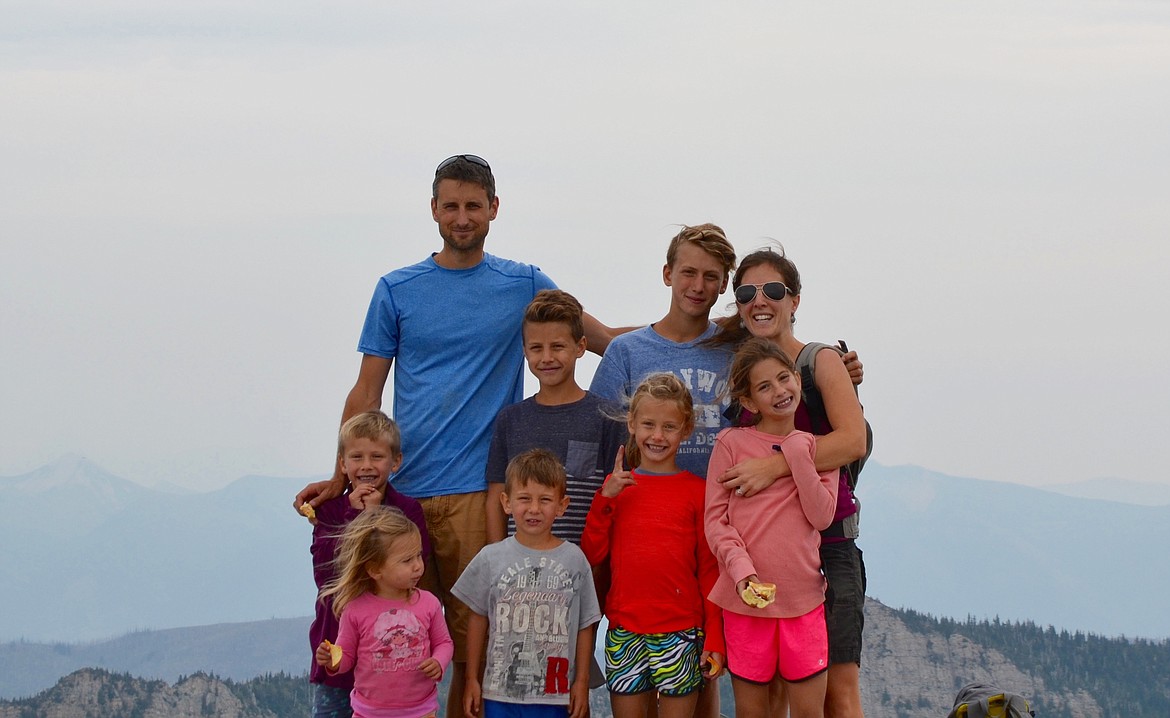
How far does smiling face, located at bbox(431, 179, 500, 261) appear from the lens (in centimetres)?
702

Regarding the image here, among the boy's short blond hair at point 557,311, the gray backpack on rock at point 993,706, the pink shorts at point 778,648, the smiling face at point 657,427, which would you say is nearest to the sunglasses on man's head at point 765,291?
the smiling face at point 657,427

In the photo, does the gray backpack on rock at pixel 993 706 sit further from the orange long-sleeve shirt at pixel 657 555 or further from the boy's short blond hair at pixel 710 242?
the boy's short blond hair at pixel 710 242

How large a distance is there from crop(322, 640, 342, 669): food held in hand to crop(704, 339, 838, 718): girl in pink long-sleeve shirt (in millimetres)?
2032

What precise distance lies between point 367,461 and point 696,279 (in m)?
2.25

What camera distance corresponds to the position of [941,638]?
261 feet

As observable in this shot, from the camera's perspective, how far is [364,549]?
19.5 ft

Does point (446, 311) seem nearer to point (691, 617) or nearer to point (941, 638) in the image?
point (691, 617)

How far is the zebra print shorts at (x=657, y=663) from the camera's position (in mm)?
5875

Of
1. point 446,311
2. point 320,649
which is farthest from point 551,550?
point 446,311

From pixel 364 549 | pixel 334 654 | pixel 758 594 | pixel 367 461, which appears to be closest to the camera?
pixel 758 594

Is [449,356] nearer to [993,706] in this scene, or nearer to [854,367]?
[854,367]

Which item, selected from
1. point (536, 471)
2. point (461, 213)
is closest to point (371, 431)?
point (536, 471)

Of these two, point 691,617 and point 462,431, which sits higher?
point 462,431

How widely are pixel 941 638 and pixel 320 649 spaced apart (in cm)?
8096
